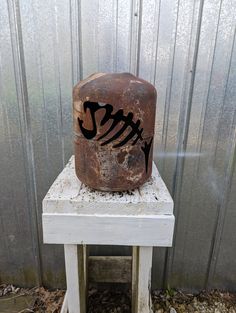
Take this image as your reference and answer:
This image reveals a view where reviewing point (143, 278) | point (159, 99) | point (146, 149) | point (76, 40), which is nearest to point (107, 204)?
point (146, 149)

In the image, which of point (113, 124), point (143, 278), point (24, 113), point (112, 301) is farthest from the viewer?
point (112, 301)

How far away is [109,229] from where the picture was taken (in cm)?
82

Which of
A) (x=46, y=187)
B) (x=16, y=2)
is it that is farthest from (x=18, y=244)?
(x=16, y=2)

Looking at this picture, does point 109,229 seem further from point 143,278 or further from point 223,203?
point 223,203

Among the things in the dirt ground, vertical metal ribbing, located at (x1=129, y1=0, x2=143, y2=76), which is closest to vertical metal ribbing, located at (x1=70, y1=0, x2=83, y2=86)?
vertical metal ribbing, located at (x1=129, y1=0, x2=143, y2=76)

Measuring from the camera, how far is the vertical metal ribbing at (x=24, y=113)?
3.83 ft

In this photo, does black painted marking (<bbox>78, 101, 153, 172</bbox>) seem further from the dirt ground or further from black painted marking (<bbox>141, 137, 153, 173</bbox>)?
the dirt ground

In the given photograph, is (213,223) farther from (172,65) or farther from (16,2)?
(16,2)

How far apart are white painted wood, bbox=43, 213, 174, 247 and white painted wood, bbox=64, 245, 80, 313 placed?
8cm

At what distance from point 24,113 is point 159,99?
75 cm

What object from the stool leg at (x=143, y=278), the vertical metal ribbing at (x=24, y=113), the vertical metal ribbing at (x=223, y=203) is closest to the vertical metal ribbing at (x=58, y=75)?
the vertical metal ribbing at (x=24, y=113)

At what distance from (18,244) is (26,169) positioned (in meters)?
0.55

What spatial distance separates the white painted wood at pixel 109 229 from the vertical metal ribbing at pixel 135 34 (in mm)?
778

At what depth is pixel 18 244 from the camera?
157 centimetres
